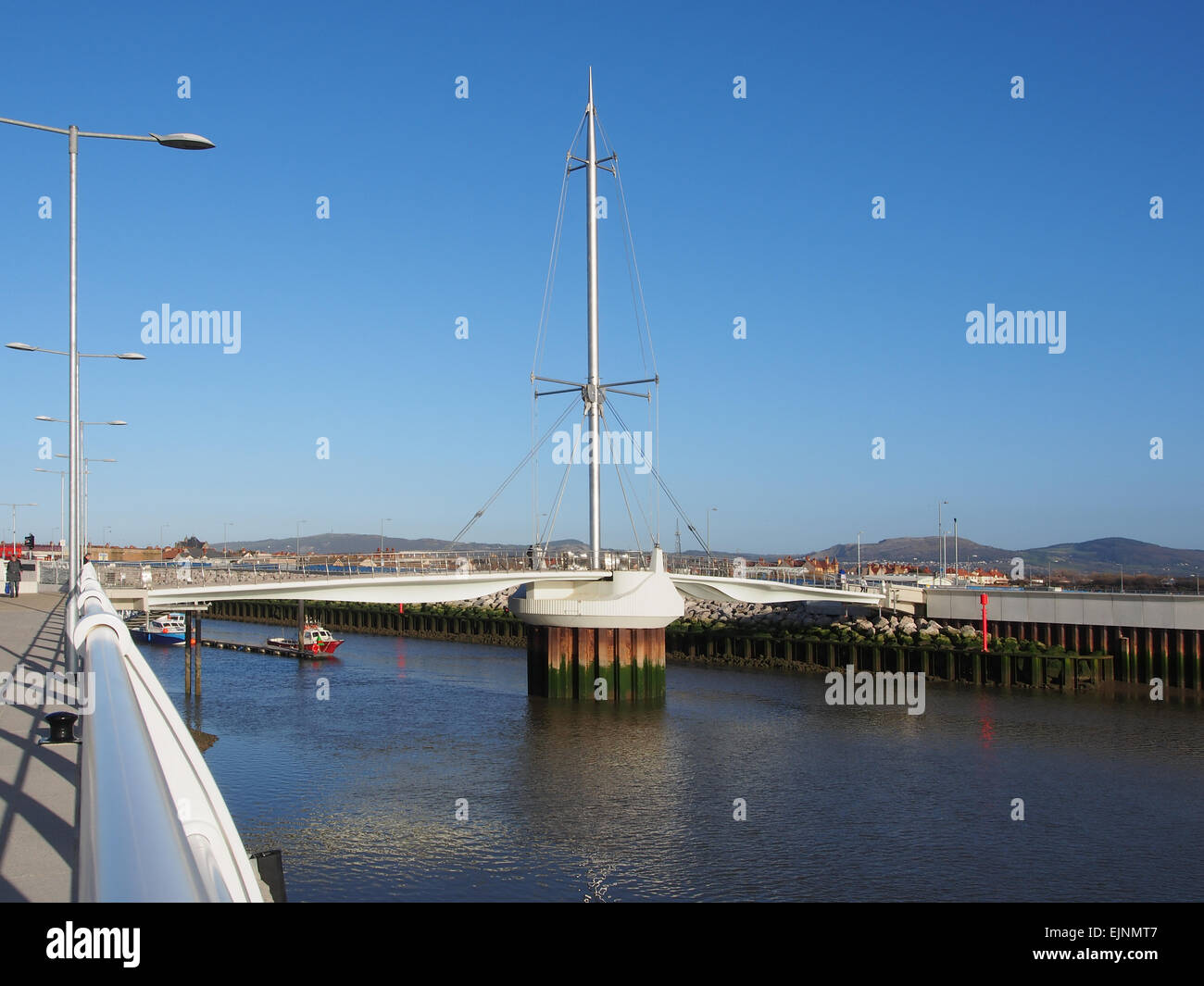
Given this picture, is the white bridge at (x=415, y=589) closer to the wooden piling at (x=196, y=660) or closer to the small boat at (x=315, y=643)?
the wooden piling at (x=196, y=660)

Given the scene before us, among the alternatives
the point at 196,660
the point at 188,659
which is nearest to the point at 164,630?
the point at 188,659

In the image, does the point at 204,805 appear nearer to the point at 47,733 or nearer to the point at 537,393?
the point at 47,733

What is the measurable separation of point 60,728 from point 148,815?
7.25 m

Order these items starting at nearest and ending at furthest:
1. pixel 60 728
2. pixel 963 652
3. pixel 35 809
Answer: pixel 35 809 → pixel 60 728 → pixel 963 652

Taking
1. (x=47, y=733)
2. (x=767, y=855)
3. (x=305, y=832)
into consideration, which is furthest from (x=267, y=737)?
(x=47, y=733)

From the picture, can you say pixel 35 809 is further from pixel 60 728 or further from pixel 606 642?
pixel 606 642

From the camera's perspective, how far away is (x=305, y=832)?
2142cm

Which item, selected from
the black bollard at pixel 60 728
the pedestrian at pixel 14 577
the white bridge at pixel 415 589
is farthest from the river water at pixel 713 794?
the black bollard at pixel 60 728

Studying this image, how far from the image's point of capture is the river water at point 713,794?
1897cm

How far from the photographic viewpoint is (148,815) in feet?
8.96

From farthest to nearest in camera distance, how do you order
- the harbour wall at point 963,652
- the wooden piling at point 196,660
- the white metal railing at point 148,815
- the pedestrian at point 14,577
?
the harbour wall at point 963,652
the wooden piling at point 196,660
the pedestrian at point 14,577
the white metal railing at point 148,815

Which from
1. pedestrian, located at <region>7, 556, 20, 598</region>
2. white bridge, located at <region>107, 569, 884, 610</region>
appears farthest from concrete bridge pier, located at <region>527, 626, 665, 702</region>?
pedestrian, located at <region>7, 556, 20, 598</region>

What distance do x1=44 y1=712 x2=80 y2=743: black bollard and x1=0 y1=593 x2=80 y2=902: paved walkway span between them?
0.09 m

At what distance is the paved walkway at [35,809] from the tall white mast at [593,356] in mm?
30867
